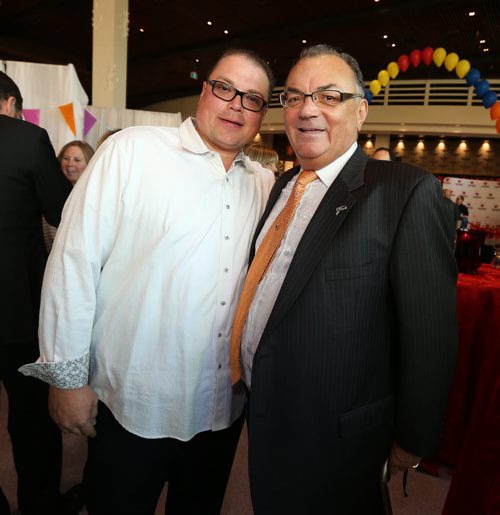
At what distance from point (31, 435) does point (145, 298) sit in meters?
1.06

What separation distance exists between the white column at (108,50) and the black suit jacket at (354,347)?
17.2 ft

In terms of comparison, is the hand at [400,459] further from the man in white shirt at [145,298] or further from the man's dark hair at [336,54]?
the man's dark hair at [336,54]

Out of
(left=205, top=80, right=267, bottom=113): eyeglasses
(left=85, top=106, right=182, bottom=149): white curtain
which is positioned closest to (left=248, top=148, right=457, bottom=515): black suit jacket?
(left=205, top=80, right=267, bottom=113): eyeglasses

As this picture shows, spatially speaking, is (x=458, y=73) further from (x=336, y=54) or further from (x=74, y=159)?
(x=336, y=54)

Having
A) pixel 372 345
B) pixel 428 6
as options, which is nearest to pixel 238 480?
pixel 372 345

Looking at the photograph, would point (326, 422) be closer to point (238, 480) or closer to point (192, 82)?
point (238, 480)

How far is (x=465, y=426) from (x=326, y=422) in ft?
5.24

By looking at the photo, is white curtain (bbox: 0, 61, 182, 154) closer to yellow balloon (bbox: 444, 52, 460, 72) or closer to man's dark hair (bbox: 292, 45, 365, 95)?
man's dark hair (bbox: 292, 45, 365, 95)

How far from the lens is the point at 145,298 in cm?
123

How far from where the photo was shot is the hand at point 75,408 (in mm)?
1245

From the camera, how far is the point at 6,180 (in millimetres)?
1607

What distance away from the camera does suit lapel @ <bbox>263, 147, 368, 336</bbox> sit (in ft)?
3.56

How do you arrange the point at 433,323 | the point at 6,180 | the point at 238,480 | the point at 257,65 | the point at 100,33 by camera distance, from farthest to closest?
1. the point at 100,33
2. the point at 238,480
3. the point at 6,180
4. the point at 257,65
5. the point at 433,323

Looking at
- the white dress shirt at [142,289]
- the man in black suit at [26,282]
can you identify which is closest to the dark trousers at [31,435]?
the man in black suit at [26,282]
